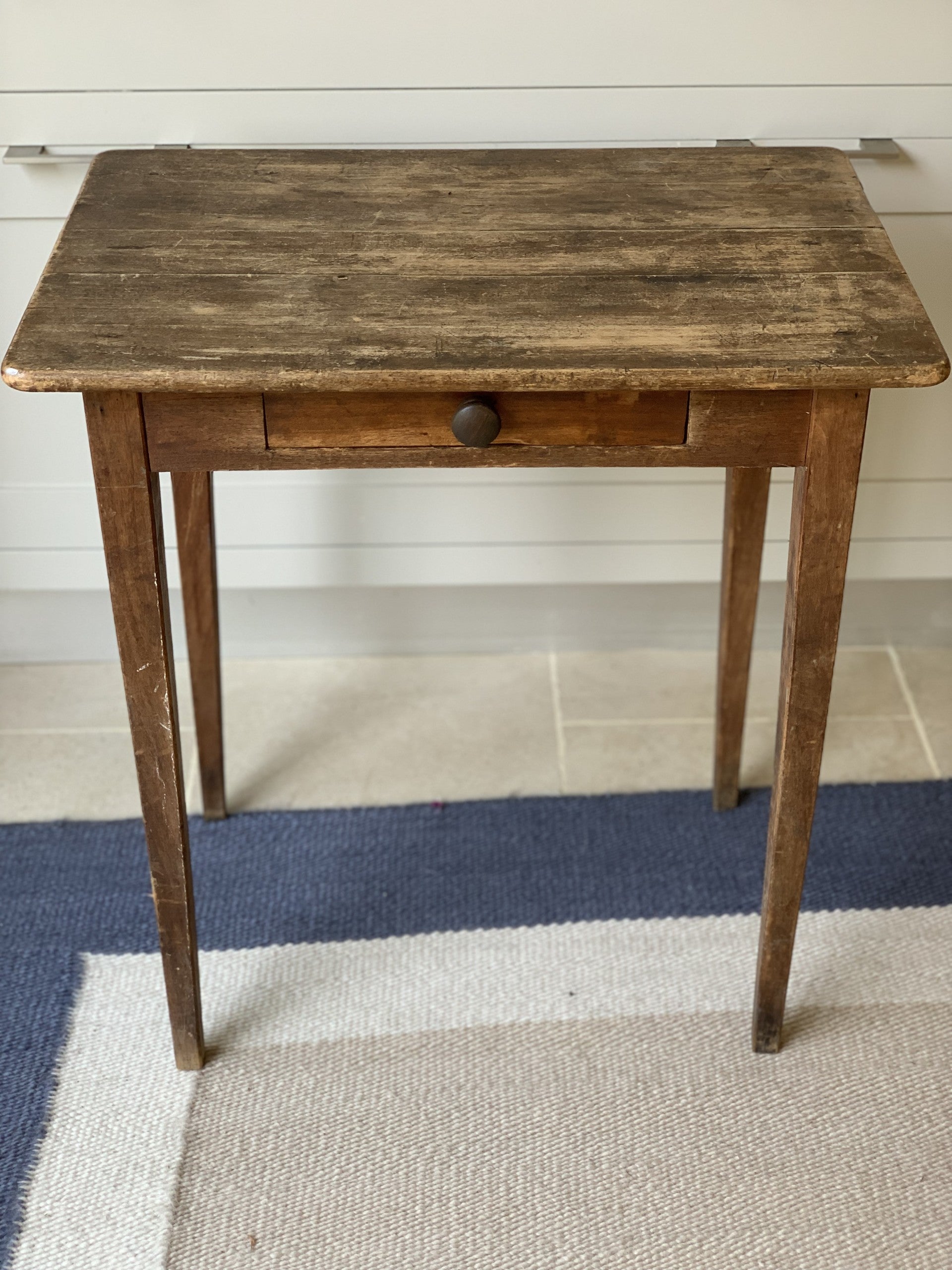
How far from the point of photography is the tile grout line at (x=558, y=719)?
159 cm

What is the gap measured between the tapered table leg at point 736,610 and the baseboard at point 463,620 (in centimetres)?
27

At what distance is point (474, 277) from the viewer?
98 centimetres

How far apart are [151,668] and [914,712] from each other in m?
1.04

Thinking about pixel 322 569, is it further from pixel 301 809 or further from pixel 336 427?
pixel 336 427

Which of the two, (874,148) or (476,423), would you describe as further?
(874,148)

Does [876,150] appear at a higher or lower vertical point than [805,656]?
higher

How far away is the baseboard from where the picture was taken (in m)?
1.72

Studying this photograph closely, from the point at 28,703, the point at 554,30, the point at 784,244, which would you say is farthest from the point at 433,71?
the point at 28,703

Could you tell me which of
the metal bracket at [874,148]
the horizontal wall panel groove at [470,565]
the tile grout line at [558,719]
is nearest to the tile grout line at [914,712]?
the horizontal wall panel groove at [470,565]

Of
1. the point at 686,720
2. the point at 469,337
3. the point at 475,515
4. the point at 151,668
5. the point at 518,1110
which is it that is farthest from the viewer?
the point at 686,720

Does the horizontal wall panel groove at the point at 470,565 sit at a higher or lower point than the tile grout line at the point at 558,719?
higher

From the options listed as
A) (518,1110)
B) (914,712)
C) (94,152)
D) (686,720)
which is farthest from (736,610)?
(94,152)

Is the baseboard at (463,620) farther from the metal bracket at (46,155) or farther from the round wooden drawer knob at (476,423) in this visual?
the round wooden drawer knob at (476,423)

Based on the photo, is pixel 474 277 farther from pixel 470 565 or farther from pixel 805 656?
pixel 470 565
